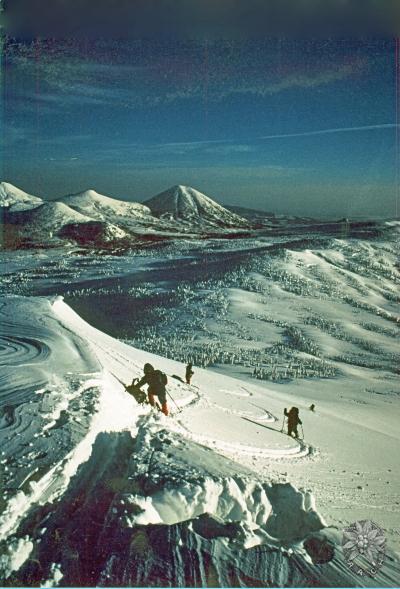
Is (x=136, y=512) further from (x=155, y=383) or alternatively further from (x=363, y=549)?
(x=155, y=383)

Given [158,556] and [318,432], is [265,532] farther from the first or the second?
[318,432]

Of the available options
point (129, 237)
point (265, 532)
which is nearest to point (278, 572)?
point (265, 532)

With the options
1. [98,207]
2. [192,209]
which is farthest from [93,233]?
[98,207]

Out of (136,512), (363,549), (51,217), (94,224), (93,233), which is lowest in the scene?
(363,549)

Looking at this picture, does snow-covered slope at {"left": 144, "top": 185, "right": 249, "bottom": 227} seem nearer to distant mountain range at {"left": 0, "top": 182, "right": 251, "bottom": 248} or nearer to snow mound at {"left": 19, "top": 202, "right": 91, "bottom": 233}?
distant mountain range at {"left": 0, "top": 182, "right": 251, "bottom": 248}

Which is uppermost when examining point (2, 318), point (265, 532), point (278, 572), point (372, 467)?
point (2, 318)

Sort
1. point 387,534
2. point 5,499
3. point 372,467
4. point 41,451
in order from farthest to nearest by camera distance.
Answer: point 372,467 < point 387,534 < point 41,451 < point 5,499

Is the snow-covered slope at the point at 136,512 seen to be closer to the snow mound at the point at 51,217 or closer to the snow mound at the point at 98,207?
the snow mound at the point at 98,207

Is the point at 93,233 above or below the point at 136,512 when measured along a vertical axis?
above
